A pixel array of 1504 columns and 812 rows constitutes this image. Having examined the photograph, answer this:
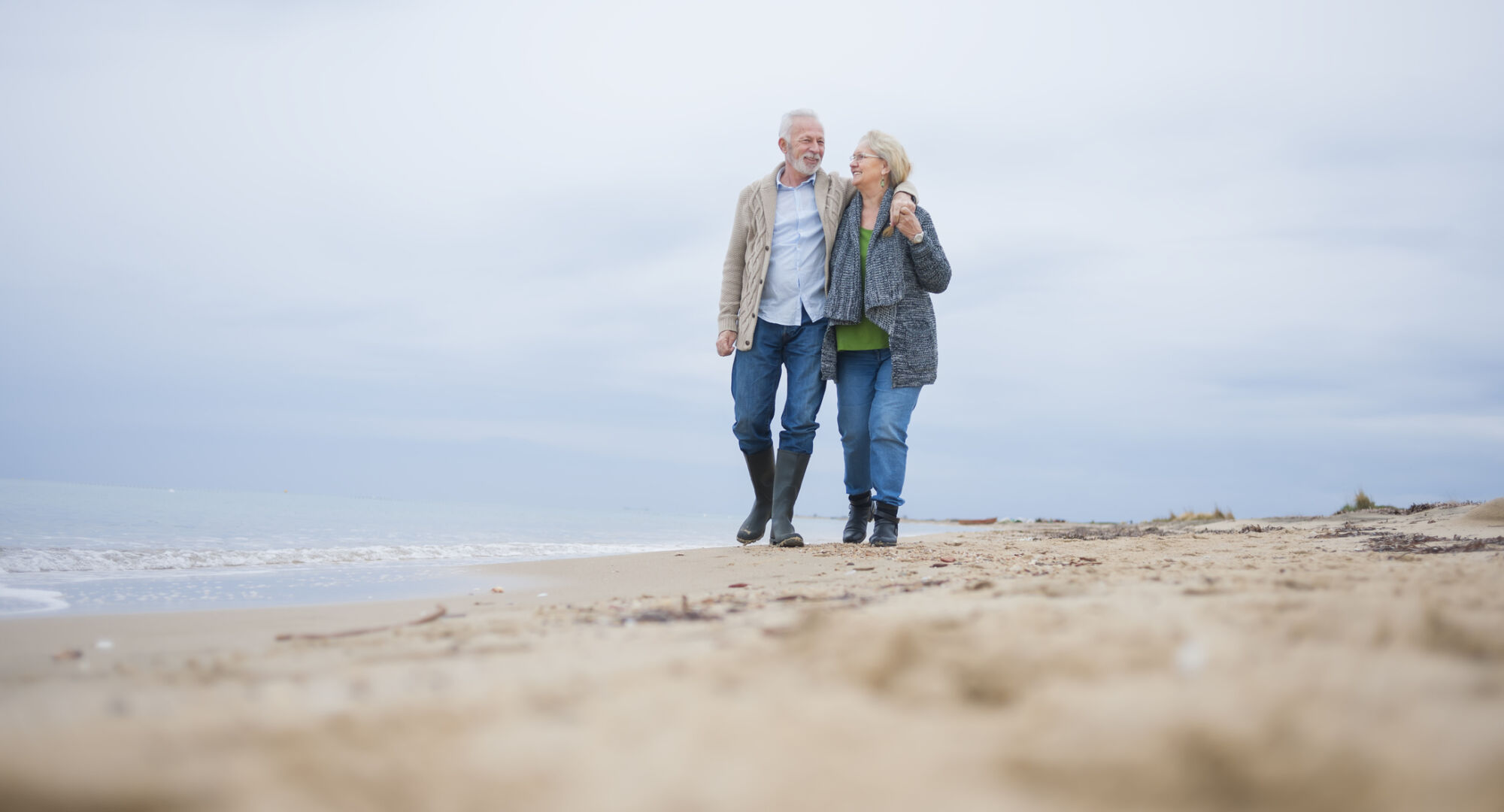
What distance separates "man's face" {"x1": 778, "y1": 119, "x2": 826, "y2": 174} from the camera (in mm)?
4656

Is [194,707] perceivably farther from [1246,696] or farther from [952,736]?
[1246,696]

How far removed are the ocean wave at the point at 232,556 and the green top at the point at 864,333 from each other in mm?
2370

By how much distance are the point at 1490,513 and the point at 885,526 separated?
148 inches

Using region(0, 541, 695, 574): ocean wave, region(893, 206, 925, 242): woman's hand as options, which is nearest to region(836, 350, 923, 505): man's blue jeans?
region(893, 206, 925, 242): woman's hand

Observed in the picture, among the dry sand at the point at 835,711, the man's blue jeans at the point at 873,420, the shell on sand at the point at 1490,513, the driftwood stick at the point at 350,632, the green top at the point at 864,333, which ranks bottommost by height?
the driftwood stick at the point at 350,632

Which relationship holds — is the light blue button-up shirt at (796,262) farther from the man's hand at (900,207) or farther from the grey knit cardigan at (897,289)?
the man's hand at (900,207)

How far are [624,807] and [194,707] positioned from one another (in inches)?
24.5

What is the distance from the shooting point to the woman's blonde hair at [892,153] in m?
4.54

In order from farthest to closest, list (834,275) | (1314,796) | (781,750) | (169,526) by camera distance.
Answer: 1. (169,526)
2. (834,275)
3. (781,750)
4. (1314,796)

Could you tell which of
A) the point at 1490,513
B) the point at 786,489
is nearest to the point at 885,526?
the point at 786,489

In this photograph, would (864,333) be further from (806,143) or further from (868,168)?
(806,143)

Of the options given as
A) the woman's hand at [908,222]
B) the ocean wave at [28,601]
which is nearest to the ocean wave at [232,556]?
the ocean wave at [28,601]

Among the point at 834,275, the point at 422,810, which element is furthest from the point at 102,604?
the point at 834,275

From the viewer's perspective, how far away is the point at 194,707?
1003mm
